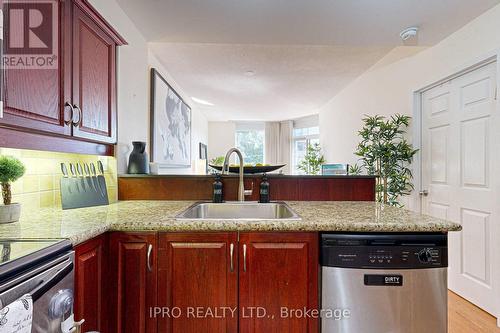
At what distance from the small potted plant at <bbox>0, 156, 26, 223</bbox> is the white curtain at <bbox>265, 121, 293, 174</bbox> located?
22.0 ft

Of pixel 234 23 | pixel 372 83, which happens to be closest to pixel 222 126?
pixel 372 83

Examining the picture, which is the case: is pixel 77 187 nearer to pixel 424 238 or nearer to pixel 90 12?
pixel 90 12

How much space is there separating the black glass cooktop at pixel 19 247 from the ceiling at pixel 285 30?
167cm

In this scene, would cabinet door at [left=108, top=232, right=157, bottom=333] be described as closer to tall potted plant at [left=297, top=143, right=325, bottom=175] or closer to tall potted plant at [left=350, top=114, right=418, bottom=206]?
tall potted plant at [left=350, top=114, right=418, bottom=206]

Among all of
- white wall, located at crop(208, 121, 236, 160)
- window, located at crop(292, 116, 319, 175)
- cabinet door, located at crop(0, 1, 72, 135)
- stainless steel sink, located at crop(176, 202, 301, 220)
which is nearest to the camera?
cabinet door, located at crop(0, 1, 72, 135)

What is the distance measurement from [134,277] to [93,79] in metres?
1.07

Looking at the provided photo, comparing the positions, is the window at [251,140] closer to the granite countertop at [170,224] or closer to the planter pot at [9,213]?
the granite countertop at [170,224]

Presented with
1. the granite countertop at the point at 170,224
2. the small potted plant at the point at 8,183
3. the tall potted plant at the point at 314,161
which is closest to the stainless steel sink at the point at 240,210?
the granite countertop at the point at 170,224

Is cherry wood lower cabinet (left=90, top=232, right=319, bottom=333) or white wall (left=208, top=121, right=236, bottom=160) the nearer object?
cherry wood lower cabinet (left=90, top=232, right=319, bottom=333)

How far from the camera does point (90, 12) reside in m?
1.38

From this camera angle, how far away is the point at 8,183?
1.19 m

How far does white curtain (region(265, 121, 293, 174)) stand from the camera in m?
7.62

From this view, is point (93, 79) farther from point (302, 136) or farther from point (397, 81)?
point (302, 136)

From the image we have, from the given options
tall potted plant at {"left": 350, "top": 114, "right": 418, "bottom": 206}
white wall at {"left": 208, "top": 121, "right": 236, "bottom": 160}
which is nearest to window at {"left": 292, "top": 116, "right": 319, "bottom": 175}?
white wall at {"left": 208, "top": 121, "right": 236, "bottom": 160}
